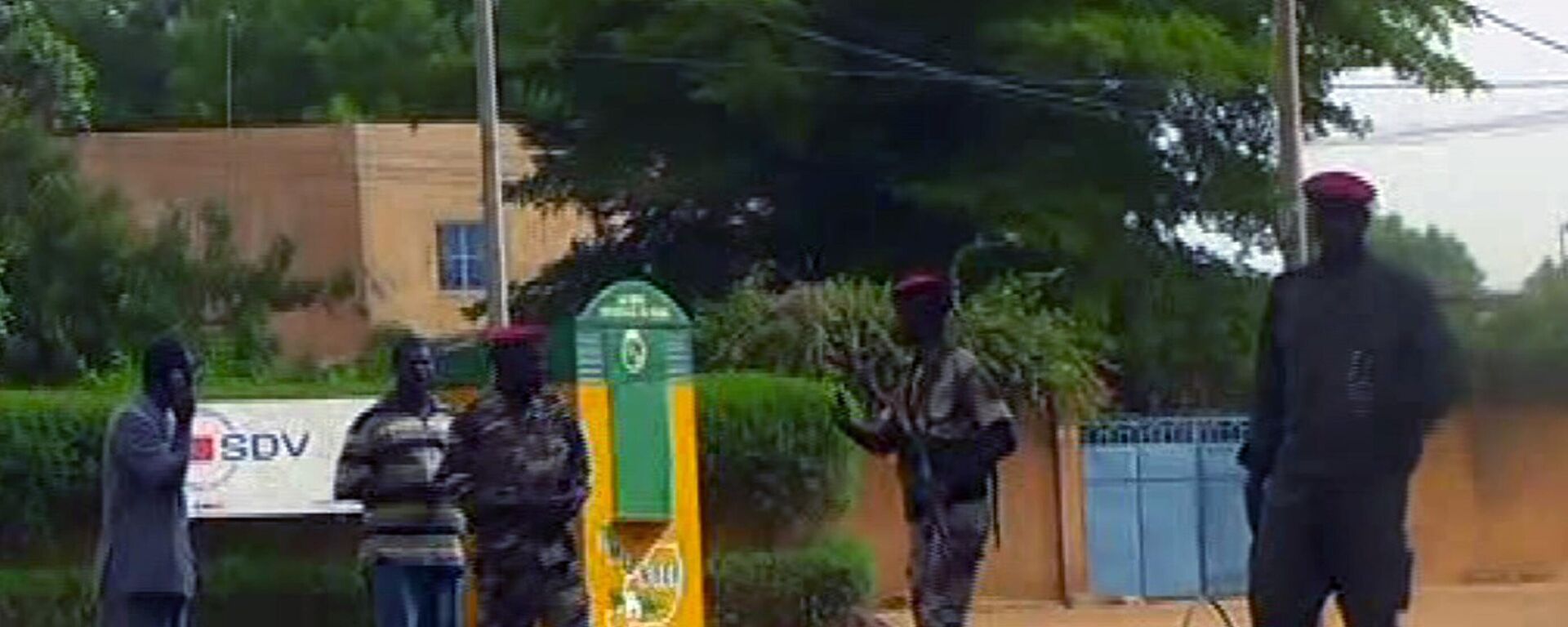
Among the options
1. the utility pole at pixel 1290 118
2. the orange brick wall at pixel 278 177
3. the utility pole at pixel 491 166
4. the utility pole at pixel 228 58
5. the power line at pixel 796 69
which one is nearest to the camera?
the utility pole at pixel 491 166

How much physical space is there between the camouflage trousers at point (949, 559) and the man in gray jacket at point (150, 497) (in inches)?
110

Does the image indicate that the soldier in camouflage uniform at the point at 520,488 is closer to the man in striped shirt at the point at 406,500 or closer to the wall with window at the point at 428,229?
the man in striped shirt at the point at 406,500

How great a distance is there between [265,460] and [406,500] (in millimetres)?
6808

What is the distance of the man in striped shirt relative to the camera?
1401 centimetres

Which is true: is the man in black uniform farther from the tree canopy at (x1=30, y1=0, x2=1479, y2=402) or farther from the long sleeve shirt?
the tree canopy at (x1=30, y1=0, x2=1479, y2=402)

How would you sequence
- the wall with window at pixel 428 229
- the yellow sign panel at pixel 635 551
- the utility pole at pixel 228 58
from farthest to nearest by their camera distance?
the utility pole at pixel 228 58 < the wall with window at pixel 428 229 < the yellow sign panel at pixel 635 551

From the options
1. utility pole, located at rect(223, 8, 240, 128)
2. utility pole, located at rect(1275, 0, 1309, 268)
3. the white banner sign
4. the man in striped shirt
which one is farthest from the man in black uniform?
utility pole, located at rect(223, 8, 240, 128)

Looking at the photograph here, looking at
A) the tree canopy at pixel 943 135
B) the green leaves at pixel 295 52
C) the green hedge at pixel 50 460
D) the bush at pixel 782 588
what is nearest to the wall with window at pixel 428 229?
the green leaves at pixel 295 52

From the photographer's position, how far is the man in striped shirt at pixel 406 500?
46.0 feet

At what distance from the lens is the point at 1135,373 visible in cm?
3684

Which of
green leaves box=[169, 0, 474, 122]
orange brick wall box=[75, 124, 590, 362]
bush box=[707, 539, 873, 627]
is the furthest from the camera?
green leaves box=[169, 0, 474, 122]

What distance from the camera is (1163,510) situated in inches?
1220

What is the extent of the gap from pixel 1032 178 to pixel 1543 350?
40.5 feet

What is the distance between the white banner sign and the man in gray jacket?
759cm
